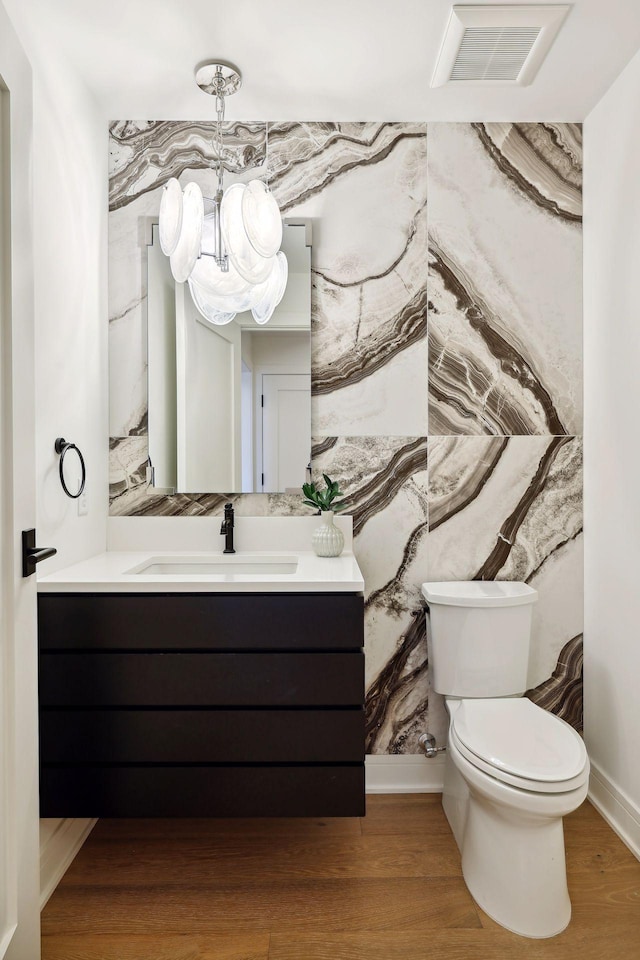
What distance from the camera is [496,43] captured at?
70.6 inches

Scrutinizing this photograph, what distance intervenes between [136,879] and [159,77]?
249 centimetres

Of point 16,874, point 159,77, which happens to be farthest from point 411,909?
point 159,77

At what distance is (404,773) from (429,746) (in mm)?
164

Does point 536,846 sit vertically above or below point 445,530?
below

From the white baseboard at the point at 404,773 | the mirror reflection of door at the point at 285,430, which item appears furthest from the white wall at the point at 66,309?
the white baseboard at the point at 404,773

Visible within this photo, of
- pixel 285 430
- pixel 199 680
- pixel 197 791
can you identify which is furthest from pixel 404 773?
pixel 285 430

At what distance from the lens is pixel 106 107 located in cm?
216

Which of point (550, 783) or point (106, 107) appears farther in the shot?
point (106, 107)

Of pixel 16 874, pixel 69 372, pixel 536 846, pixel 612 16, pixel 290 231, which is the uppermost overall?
pixel 612 16

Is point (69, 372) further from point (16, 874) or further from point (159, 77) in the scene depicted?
point (16, 874)

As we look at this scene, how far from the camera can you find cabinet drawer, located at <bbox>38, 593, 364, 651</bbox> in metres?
1.62

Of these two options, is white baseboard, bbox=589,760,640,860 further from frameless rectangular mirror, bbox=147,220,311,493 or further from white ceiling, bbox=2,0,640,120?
white ceiling, bbox=2,0,640,120

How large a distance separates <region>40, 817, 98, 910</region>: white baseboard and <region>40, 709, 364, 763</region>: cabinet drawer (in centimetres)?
29

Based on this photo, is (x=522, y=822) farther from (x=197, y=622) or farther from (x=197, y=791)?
(x=197, y=622)
